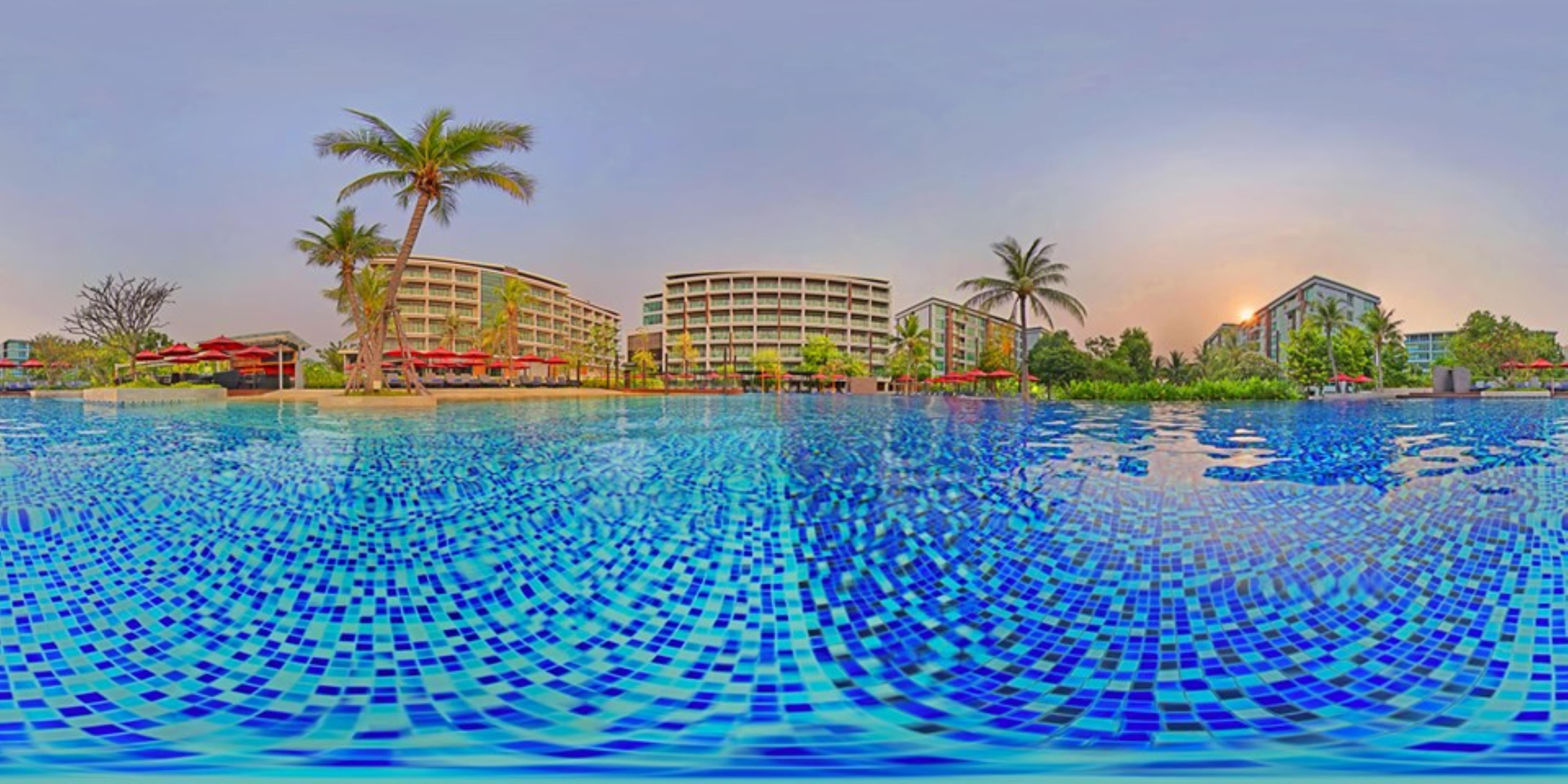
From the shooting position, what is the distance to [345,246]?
62.5 ft

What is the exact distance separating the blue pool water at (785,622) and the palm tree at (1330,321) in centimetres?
3525

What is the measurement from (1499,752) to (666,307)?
7396 cm

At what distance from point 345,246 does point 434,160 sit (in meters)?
5.83

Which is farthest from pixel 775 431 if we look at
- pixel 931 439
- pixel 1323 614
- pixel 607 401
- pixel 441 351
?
pixel 441 351

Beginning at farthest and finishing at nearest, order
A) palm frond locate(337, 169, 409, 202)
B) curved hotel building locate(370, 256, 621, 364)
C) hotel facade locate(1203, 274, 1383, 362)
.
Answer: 1. hotel facade locate(1203, 274, 1383, 362)
2. curved hotel building locate(370, 256, 621, 364)
3. palm frond locate(337, 169, 409, 202)

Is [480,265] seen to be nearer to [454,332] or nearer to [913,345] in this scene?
[454,332]

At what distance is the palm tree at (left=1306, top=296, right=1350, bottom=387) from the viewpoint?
34500 mm

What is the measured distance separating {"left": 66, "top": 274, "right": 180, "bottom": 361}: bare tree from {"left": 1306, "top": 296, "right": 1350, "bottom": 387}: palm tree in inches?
1881

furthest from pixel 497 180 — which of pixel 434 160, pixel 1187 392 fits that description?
pixel 1187 392

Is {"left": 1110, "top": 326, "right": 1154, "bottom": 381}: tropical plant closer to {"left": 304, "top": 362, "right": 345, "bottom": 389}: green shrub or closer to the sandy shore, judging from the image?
the sandy shore

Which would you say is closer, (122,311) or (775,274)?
(122,311)

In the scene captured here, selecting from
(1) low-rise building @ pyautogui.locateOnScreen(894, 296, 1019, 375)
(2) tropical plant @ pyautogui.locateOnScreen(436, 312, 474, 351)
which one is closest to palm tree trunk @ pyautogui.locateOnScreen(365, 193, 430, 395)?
(2) tropical plant @ pyautogui.locateOnScreen(436, 312, 474, 351)

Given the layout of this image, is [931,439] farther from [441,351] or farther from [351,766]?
[441,351]

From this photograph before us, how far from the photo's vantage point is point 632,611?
3.06 meters
